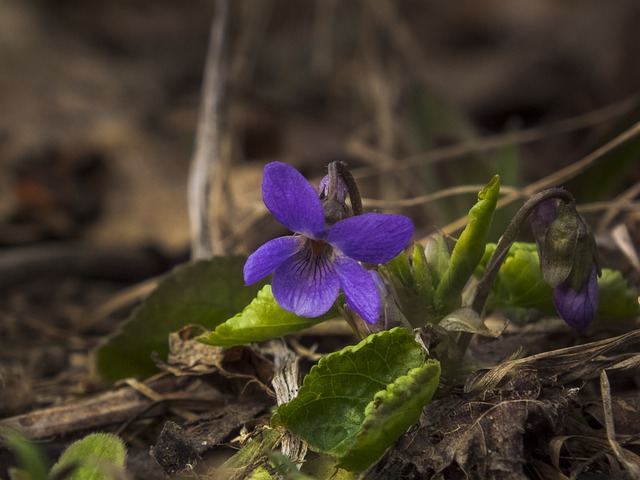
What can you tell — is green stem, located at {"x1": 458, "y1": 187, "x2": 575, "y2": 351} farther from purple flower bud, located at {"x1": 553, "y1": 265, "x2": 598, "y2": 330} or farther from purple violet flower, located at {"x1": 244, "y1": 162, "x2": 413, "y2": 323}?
purple violet flower, located at {"x1": 244, "y1": 162, "x2": 413, "y2": 323}

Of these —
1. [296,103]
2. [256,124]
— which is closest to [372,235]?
[256,124]

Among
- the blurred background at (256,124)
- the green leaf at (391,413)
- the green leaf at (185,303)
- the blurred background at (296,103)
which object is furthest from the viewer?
the blurred background at (296,103)

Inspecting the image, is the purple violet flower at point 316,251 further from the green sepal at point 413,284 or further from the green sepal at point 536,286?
the green sepal at point 536,286

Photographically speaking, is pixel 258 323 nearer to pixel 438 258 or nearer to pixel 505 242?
pixel 438 258

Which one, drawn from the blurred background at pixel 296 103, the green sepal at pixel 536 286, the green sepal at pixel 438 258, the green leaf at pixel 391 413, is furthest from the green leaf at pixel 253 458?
the blurred background at pixel 296 103

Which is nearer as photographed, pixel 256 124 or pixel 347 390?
pixel 347 390

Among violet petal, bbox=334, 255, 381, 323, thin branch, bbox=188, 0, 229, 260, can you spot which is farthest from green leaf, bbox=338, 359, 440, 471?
thin branch, bbox=188, 0, 229, 260
